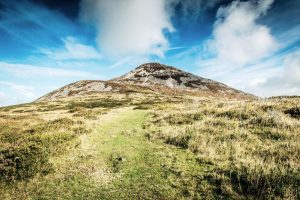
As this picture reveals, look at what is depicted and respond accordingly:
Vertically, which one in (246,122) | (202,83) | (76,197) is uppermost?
(202,83)

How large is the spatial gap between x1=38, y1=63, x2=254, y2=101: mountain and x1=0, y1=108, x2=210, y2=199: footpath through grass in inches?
2891

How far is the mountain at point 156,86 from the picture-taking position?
9219 cm

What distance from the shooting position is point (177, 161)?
1055cm

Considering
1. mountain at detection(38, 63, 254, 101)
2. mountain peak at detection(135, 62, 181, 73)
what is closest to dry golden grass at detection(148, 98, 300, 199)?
mountain at detection(38, 63, 254, 101)

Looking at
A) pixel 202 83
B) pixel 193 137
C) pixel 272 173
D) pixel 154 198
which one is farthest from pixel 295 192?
pixel 202 83

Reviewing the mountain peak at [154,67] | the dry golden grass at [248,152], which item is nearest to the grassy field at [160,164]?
the dry golden grass at [248,152]

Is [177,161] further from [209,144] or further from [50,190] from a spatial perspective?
[50,190]

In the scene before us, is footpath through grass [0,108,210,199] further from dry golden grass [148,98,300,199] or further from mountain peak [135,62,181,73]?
mountain peak [135,62,181,73]

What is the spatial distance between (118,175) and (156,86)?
97829mm

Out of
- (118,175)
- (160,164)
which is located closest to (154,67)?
(160,164)

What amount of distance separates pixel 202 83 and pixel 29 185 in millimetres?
113847

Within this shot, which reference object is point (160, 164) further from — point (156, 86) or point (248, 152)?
point (156, 86)

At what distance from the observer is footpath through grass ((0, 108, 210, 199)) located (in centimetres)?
804

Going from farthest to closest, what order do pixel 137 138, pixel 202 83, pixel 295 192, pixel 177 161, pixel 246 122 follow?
pixel 202 83
pixel 246 122
pixel 137 138
pixel 177 161
pixel 295 192
